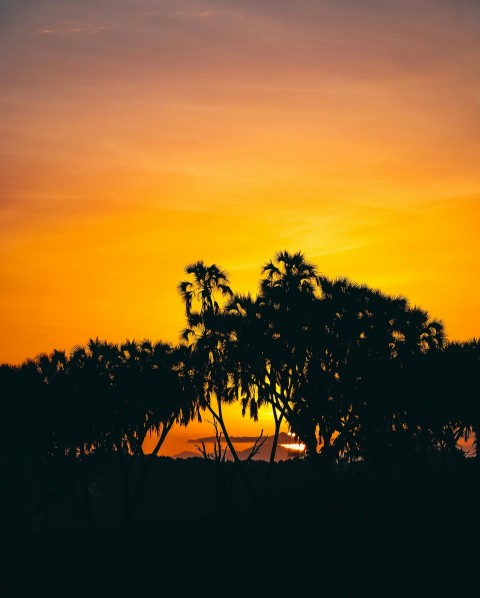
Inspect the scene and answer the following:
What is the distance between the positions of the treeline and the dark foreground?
959 centimetres

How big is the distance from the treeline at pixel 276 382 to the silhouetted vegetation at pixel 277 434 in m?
0.10

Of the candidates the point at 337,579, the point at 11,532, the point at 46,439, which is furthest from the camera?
the point at 46,439

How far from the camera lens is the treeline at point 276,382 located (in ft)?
167

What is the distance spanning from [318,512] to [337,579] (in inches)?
200

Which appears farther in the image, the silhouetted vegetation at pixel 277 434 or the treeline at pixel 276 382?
the treeline at pixel 276 382

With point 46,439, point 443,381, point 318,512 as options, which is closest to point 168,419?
point 46,439

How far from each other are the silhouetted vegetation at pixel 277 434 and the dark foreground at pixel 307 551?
10 centimetres

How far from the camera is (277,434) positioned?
167 feet

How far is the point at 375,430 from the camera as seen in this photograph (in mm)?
51250

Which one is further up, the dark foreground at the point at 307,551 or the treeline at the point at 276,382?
the treeline at the point at 276,382

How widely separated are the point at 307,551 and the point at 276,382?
2191 cm

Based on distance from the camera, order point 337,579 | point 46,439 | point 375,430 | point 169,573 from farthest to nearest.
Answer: point 46,439 < point 375,430 < point 169,573 < point 337,579

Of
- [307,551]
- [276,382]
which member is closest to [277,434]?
[276,382]

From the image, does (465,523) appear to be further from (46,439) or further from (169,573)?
(46,439)
